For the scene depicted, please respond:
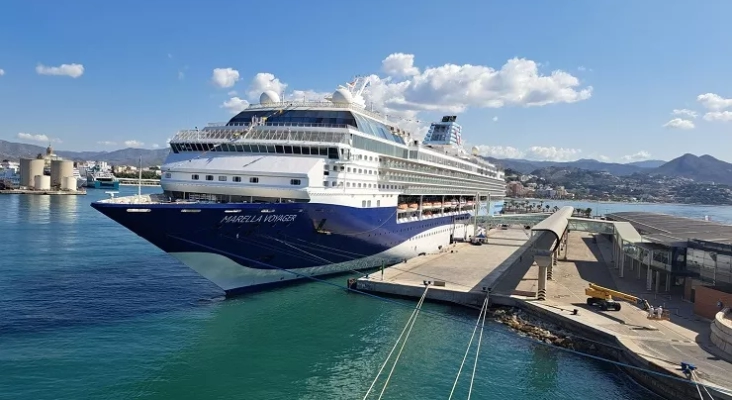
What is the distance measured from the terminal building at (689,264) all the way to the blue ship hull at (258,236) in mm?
14230

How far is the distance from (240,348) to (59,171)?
13325cm

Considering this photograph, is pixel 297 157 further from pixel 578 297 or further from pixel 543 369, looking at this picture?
pixel 578 297

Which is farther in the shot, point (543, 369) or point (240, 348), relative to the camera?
point (240, 348)

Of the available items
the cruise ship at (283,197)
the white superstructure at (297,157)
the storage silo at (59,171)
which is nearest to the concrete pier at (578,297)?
the cruise ship at (283,197)

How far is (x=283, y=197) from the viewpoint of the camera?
75.9 feet

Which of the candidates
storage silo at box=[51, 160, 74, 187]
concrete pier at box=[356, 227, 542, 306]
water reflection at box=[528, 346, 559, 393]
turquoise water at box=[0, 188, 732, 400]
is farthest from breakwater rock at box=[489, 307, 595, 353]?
storage silo at box=[51, 160, 74, 187]

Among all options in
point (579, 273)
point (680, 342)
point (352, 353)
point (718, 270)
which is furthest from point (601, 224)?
point (352, 353)

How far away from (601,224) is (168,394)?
1358 inches

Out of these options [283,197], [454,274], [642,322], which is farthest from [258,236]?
[642,322]

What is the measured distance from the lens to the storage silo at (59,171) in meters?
127

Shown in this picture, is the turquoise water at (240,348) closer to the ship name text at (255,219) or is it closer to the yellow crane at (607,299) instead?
the ship name text at (255,219)

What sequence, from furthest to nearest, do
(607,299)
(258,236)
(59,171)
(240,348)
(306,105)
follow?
(59,171), (306,105), (258,236), (607,299), (240,348)

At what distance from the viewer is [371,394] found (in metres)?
14.7

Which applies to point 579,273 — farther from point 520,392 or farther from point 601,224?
point 520,392
